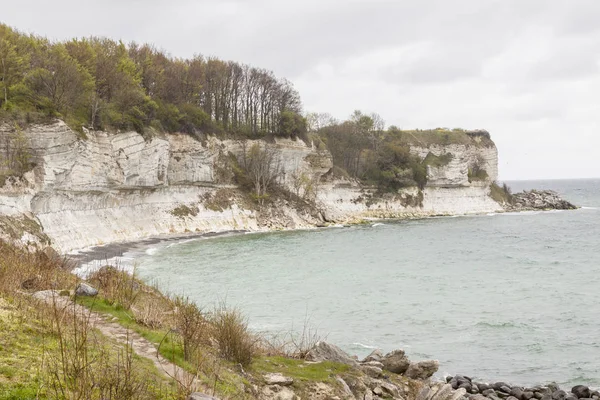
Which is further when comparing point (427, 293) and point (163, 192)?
point (163, 192)

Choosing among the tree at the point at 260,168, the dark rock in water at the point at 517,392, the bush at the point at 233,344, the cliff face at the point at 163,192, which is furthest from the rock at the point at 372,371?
the tree at the point at 260,168

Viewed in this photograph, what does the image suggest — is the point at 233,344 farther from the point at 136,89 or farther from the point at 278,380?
the point at 136,89

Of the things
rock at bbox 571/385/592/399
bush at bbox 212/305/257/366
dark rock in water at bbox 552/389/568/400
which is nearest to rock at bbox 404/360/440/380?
dark rock in water at bbox 552/389/568/400

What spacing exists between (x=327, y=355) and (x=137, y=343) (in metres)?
4.17

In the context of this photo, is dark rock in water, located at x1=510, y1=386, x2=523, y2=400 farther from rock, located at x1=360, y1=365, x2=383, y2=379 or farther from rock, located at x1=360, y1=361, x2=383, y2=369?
rock, located at x1=360, y1=365, x2=383, y2=379

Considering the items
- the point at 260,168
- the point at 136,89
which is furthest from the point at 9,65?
the point at 260,168

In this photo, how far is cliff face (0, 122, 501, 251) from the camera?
35219 mm

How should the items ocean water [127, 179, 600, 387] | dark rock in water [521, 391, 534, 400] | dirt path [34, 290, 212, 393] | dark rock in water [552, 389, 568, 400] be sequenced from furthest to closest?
1. ocean water [127, 179, 600, 387]
2. dark rock in water [521, 391, 534, 400]
3. dark rock in water [552, 389, 568, 400]
4. dirt path [34, 290, 212, 393]

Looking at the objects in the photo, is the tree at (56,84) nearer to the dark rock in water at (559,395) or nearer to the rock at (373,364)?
the rock at (373,364)

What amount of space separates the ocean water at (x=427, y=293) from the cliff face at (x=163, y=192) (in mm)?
6516

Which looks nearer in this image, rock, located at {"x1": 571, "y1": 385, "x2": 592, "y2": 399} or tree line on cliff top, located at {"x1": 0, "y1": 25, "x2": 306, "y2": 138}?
rock, located at {"x1": 571, "y1": 385, "x2": 592, "y2": 399}

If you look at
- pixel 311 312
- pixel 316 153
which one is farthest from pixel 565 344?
pixel 316 153

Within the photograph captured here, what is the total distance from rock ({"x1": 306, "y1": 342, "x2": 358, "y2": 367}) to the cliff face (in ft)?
89.0

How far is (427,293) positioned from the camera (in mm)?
23312
